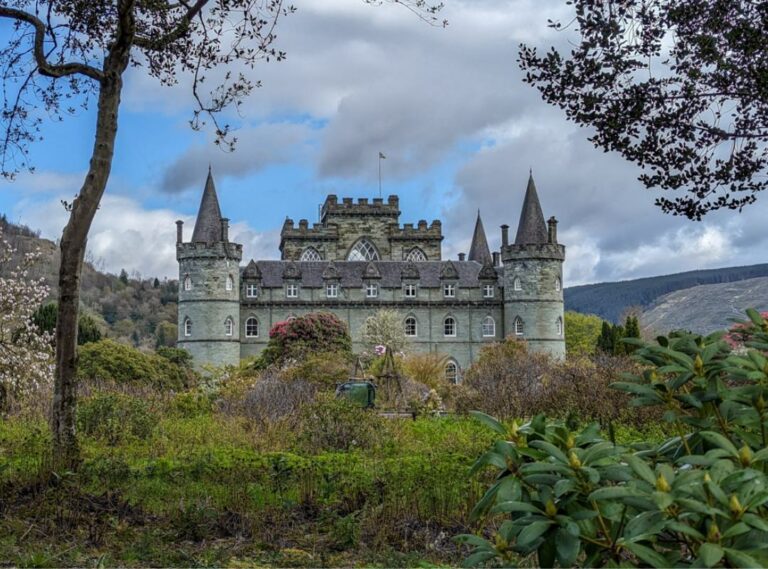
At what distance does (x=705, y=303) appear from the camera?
66688 mm

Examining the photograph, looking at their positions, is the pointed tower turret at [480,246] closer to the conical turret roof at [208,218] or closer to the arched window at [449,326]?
the arched window at [449,326]

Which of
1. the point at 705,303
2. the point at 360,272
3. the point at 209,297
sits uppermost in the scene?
the point at 360,272

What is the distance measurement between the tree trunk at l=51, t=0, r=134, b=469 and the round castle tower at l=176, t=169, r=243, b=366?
4082 cm

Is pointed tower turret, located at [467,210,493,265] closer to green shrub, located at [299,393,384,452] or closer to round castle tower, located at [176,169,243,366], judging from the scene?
round castle tower, located at [176,169,243,366]

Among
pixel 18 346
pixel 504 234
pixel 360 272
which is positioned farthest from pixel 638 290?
pixel 18 346

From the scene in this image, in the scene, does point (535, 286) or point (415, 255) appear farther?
point (415, 255)

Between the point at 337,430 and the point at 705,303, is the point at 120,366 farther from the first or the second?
the point at 705,303

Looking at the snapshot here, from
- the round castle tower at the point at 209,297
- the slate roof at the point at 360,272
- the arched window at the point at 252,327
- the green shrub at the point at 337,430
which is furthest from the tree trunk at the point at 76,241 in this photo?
the slate roof at the point at 360,272

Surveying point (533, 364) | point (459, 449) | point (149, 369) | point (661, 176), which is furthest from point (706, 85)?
point (149, 369)

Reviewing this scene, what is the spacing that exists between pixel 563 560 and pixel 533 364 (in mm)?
18666

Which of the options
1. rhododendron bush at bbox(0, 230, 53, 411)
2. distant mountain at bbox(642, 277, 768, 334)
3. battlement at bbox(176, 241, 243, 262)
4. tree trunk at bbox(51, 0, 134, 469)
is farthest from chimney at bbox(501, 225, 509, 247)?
tree trunk at bbox(51, 0, 134, 469)

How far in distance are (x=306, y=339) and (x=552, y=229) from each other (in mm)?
21071

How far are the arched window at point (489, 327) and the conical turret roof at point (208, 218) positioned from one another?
17.1 meters

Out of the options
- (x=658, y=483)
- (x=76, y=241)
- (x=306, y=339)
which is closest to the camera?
(x=658, y=483)
